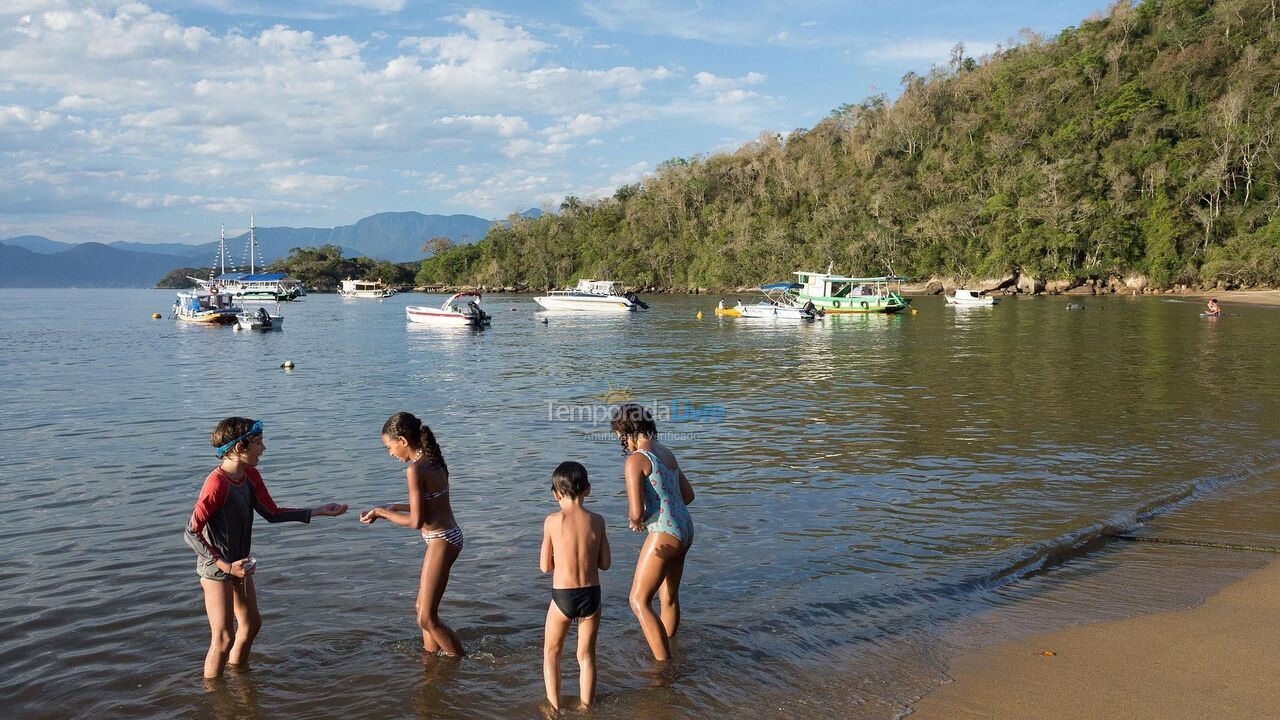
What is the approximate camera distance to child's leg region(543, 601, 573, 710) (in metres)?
4.96

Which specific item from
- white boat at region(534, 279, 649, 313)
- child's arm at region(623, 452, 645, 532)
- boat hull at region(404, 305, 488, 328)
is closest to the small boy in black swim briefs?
child's arm at region(623, 452, 645, 532)

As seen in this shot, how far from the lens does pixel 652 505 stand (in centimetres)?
551

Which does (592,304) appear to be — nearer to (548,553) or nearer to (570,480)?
(548,553)

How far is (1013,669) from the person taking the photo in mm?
5688

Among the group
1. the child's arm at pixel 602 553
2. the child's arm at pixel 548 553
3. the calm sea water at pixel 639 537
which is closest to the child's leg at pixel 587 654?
the calm sea water at pixel 639 537

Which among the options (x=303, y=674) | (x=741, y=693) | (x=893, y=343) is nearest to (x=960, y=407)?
(x=741, y=693)

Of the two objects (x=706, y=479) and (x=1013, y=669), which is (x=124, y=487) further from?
(x=1013, y=669)

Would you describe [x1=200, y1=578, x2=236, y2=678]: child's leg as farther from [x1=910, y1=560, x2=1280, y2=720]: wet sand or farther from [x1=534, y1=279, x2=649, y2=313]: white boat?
[x1=534, y1=279, x2=649, y2=313]: white boat

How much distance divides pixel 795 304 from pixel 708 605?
52424mm

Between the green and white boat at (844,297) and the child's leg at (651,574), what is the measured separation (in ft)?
170

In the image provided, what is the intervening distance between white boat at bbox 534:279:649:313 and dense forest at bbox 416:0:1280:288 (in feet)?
140

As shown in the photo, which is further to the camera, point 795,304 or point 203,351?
point 795,304

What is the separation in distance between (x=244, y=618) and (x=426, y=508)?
142cm

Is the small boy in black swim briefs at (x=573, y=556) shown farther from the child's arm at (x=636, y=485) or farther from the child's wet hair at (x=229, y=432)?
the child's wet hair at (x=229, y=432)
